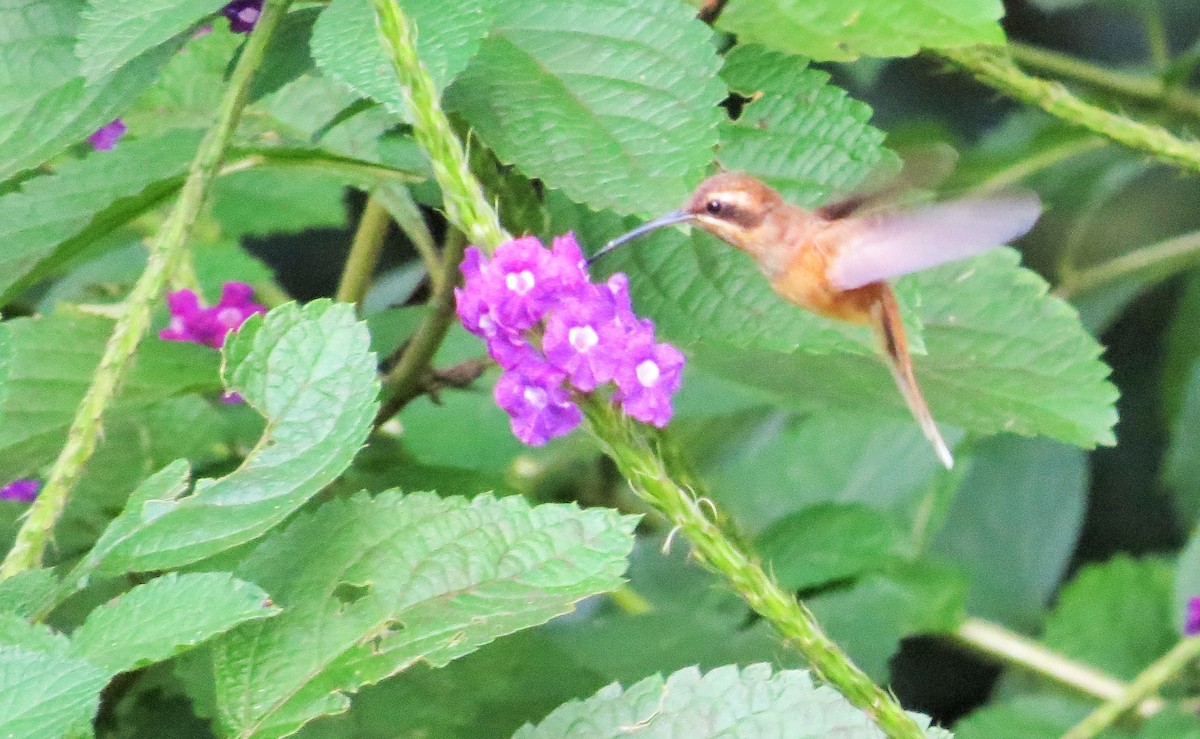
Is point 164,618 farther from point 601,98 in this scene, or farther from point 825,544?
point 825,544

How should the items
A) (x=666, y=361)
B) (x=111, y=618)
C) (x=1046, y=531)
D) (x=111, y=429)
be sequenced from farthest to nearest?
(x=1046, y=531), (x=111, y=429), (x=666, y=361), (x=111, y=618)

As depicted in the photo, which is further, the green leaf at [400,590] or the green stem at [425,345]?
the green stem at [425,345]

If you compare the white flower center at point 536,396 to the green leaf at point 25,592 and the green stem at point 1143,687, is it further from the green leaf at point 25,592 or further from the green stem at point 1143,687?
the green stem at point 1143,687

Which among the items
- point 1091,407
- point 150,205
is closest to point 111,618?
point 150,205

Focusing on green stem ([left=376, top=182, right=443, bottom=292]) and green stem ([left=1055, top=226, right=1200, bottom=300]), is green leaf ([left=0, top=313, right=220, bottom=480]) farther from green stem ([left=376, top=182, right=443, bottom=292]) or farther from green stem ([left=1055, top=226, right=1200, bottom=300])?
green stem ([left=1055, top=226, right=1200, bottom=300])

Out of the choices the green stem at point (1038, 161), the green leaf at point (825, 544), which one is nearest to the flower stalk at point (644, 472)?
the green leaf at point (825, 544)

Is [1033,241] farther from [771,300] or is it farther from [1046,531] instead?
[771,300]
